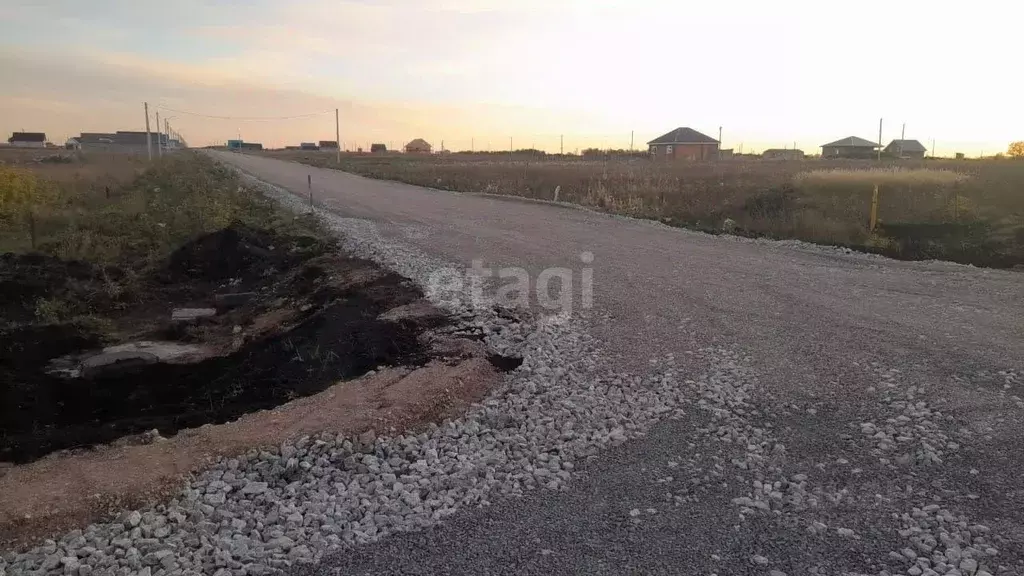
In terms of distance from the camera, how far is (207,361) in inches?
379

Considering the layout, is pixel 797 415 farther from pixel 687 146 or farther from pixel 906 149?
pixel 906 149

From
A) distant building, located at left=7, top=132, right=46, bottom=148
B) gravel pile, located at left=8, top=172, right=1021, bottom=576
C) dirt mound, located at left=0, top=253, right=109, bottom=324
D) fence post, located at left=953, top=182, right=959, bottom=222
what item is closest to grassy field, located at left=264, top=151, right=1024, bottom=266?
fence post, located at left=953, top=182, right=959, bottom=222

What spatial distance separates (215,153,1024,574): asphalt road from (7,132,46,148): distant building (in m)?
112

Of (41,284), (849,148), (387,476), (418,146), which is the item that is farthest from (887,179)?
(418,146)

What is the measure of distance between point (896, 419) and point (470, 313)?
533 cm

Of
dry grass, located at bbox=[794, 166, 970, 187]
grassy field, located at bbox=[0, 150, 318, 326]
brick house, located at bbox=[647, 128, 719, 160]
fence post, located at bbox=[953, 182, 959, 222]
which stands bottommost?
grassy field, located at bbox=[0, 150, 318, 326]

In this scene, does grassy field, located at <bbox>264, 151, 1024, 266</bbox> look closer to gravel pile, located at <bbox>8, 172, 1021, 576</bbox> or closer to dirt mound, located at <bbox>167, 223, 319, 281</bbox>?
gravel pile, located at <bbox>8, 172, 1021, 576</bbox>

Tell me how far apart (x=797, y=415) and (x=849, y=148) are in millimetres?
83045

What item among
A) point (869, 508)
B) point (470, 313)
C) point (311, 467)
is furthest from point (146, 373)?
point (869, 508)

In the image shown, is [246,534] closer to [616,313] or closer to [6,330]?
[616,313]

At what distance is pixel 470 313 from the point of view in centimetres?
950

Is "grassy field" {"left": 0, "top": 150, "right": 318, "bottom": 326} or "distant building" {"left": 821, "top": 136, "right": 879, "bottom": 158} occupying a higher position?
"distant building" {"left": 821, "top": 136, "right": 879, "bottom": 158}

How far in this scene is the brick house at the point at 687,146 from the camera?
218ft

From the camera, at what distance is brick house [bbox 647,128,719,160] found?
6644cm
